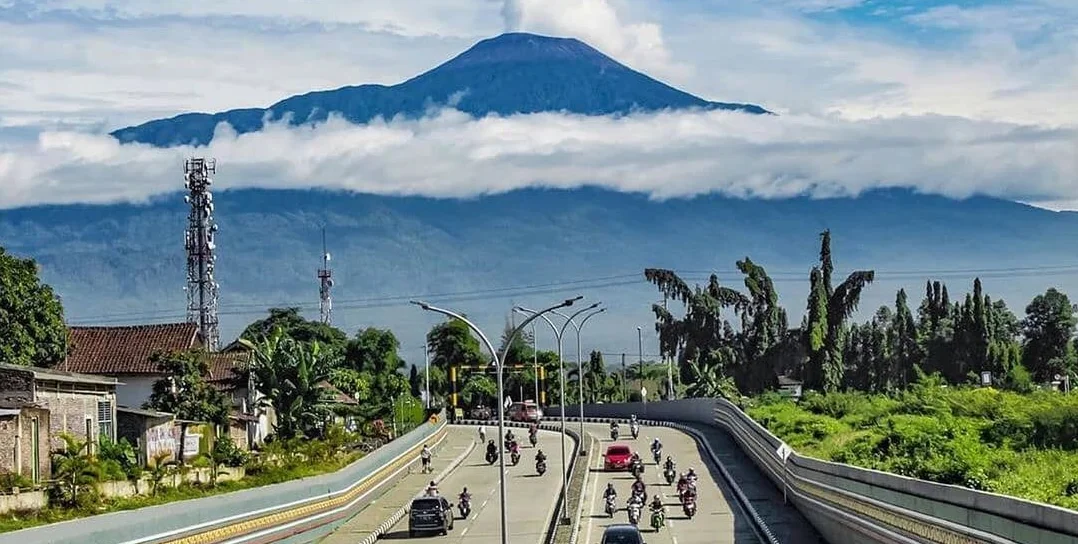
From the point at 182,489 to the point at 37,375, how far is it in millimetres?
6750

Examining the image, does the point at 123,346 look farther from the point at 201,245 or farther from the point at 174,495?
the point at 174,495

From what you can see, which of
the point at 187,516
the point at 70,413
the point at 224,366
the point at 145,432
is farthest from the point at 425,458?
the point at 187,516

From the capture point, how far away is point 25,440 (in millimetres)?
49844

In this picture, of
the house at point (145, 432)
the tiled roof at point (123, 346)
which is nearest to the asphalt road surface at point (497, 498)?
the house at point (145, 432)

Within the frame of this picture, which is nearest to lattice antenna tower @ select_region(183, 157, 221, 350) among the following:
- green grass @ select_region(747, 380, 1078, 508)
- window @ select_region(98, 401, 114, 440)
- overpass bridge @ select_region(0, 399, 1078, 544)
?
overpass bridge @ select_region(0, 399, 1078, 544)

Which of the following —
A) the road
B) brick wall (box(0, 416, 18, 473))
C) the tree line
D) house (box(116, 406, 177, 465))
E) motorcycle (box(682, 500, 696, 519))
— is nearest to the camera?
brick wall (box(0, 416, 18, 473))

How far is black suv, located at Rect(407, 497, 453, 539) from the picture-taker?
56.9 m

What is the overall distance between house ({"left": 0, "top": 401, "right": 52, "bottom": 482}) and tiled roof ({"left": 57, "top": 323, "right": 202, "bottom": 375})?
132 ft

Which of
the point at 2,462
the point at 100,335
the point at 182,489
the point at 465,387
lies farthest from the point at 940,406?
the point at 465,387

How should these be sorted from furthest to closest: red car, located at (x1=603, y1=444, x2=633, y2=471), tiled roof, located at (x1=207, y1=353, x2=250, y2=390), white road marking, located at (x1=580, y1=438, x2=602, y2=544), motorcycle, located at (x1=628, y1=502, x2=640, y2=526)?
tiled roof, located at (x1=207, y1=353, x2=250, y2=390), red car, located at (x1=603, y1=444, x2=633, y2=471), motorcycle, located at (x1=628, y1=502, x2=640, y2=526), white road marking, located at (x1=580, y1=438, x2=602, y2=544)

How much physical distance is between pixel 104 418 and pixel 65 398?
13.3 feet

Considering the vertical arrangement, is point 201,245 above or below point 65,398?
above

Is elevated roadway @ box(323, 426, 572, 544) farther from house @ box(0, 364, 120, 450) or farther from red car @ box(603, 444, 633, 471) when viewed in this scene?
house @ box(0, 364, 120, 450)

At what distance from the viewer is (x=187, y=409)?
76250 millimetres
